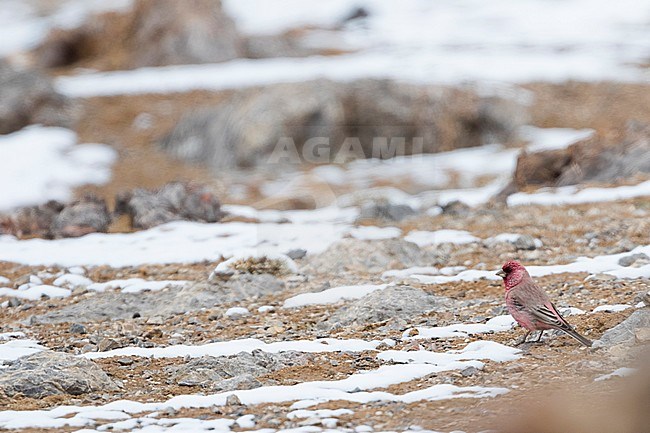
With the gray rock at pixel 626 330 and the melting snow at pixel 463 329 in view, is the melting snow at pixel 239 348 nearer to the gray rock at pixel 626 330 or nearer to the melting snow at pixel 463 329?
the melting snow at pixel 463 329

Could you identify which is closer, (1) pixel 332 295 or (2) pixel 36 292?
(1) pixel 332 295

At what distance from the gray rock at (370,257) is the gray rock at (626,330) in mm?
2814

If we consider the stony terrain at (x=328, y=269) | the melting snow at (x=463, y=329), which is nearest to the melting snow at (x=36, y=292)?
the stony terrain at (x=328, y=269)

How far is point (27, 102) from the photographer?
1780 cm

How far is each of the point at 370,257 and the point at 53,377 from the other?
145 inches

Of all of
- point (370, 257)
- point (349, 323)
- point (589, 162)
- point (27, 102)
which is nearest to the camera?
point (349, 323)

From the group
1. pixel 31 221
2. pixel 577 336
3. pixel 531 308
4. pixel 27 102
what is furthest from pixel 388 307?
pixel 27 102

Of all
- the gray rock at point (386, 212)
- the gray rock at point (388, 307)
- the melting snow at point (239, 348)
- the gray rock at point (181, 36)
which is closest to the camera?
the melting snow at point (239, 348)

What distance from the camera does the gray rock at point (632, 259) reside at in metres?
7.37

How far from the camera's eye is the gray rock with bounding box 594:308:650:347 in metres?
5.34

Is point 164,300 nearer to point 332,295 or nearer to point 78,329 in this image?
point 78,329

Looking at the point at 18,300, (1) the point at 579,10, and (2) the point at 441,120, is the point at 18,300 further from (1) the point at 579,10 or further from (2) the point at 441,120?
(1) the point at 579,10

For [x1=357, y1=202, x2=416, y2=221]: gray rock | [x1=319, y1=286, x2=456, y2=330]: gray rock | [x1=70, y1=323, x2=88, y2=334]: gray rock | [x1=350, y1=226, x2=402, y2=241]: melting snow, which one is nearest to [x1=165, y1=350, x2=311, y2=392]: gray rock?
[x1=319, y1=286, x2=456, y2=330]: gray rock

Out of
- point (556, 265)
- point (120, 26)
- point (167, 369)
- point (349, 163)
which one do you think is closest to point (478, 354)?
point (167, 369)
